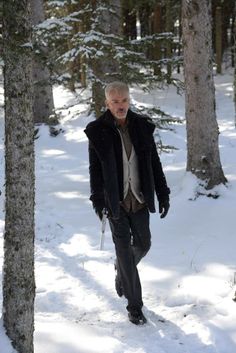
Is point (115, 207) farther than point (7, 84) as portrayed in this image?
Yes

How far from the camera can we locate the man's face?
4.58 metres

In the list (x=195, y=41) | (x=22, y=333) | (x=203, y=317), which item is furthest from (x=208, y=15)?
(x=22, y=333)

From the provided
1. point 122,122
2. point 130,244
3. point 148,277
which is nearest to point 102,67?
point 148,277

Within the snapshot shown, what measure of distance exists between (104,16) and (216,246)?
6.21 m

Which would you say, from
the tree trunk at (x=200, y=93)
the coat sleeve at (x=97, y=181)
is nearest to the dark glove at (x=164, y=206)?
the coat sleeve at (x=97, y=181)

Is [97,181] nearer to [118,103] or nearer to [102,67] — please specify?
[118,103]

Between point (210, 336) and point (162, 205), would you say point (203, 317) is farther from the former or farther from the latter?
point (162, 205)

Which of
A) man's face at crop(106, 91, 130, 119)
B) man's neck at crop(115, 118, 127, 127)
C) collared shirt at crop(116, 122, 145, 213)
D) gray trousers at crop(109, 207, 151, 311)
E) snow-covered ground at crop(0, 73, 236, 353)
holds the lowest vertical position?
snow-covered ground at crop(0, 73, 236, 353)

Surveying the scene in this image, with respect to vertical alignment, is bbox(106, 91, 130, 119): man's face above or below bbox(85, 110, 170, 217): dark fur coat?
above

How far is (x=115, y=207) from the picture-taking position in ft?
15.1

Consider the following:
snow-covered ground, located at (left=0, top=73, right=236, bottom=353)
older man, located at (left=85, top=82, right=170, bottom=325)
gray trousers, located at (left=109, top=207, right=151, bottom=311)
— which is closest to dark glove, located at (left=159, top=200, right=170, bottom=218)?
older man, located at (left=85, top=82, right=170, bottom=325)

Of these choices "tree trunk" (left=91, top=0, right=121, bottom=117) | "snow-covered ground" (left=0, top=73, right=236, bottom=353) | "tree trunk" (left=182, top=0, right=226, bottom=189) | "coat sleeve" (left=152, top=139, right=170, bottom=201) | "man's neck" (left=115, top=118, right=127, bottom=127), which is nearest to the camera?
"snow-covered ground" (left=0, top=73, right=236, bottom=353)

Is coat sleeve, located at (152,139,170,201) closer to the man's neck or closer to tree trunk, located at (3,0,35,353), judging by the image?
the man's neck

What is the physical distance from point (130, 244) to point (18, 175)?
1756mm
